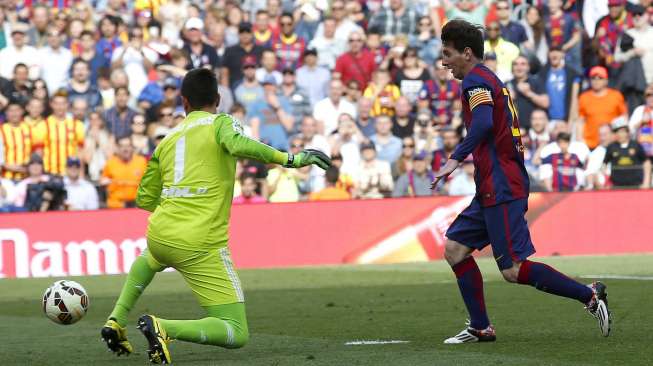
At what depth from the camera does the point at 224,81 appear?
22.1 metres

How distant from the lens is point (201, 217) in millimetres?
8578

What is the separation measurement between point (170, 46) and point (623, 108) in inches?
298

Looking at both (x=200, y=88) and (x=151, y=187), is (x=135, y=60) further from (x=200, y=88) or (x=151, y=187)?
(x=200, y=88)

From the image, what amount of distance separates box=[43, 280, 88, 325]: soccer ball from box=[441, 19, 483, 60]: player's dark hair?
3332 millimetres

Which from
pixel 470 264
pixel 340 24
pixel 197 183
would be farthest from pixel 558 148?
pixel 197 183

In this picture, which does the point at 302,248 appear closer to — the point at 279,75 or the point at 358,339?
the point at 279,75

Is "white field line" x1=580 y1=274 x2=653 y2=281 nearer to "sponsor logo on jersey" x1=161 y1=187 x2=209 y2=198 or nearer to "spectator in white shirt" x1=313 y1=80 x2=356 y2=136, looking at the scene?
"spectator in white shirt" x1=313 y1=80 x2=356 y2=136

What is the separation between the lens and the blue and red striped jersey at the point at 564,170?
21.0 m

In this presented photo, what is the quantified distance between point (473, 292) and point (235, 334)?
6.73ft

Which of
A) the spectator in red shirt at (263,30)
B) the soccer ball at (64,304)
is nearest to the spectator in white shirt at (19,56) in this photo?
the spectator in red shirt at (263,30)

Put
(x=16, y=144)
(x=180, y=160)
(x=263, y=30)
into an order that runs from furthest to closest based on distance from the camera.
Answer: (x=263, y=30)
(x=16, y=144)
(x=180, y=160)

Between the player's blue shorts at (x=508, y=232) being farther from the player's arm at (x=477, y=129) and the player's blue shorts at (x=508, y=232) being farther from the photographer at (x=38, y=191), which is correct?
the photographer at (x=38, y=191)

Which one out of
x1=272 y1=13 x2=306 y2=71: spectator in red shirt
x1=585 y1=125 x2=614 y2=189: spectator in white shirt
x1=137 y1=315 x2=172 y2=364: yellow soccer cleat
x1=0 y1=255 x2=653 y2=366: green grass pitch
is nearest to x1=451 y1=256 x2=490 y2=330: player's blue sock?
x1=0 y1=255 x2=653 y2=366: green grass pitch

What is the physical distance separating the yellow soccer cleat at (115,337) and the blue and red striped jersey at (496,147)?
2.71 m
